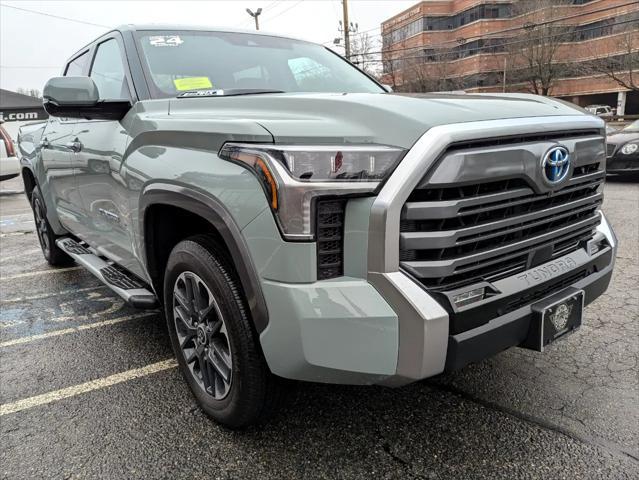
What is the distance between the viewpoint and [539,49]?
44.0 m

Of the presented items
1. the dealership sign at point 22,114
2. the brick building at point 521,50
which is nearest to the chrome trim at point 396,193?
the dealership sign at point 22,114

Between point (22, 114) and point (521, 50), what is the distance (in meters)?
40.6

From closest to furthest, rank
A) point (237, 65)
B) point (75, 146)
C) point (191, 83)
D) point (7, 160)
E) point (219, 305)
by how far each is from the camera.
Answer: point (219, 305) → point (191, 83) → point (237, 65) → point (75, 146) → point (7, 160)

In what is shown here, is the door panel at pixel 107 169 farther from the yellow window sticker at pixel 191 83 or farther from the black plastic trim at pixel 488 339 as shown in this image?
the black plastic trim at pixel 488 339

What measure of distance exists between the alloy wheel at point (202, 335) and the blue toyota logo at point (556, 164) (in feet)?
4.67

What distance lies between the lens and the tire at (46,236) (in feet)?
16.7

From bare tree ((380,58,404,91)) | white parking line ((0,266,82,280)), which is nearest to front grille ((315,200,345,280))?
white parking line ((0,266,82,280))

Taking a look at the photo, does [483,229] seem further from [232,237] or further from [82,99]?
[82,99]

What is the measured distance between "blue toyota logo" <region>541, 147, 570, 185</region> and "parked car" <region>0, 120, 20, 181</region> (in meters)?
12.2

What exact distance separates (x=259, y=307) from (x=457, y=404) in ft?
4.14

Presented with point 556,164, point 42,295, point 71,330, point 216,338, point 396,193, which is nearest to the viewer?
point 396,193

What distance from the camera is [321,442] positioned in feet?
7.53

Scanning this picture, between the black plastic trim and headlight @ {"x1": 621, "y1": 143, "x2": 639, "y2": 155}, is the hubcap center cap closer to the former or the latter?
the black plastic trim

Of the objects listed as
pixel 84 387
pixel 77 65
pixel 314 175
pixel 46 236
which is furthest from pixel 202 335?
pixel 46 236
